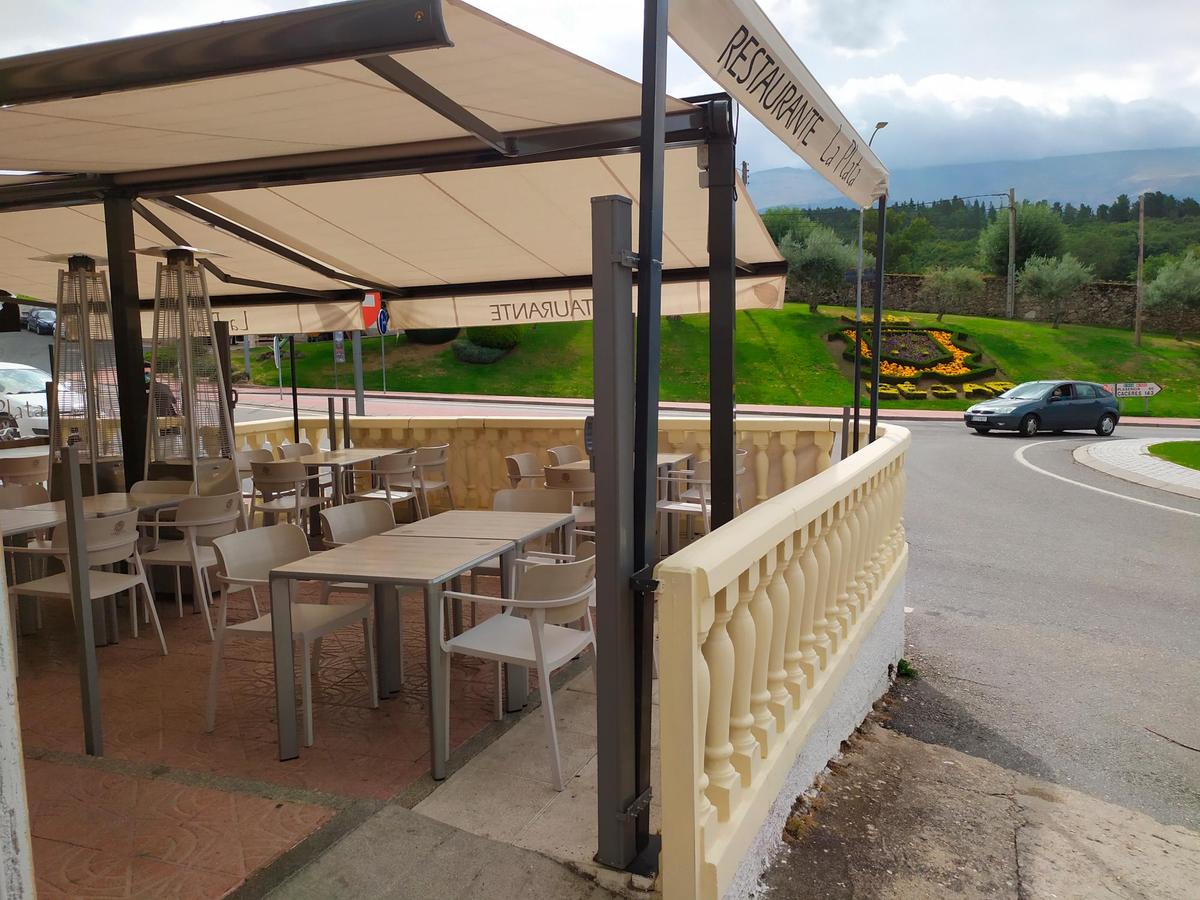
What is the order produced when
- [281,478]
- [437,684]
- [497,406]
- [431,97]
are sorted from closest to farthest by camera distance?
1. [437,684]
2. [431,97]
3. [281,478]
4. [497,406]

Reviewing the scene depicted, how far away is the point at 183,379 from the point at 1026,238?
51.2 m

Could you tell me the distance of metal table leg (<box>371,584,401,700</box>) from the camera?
3.96m

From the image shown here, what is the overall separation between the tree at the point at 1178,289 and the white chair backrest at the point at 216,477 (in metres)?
45.4

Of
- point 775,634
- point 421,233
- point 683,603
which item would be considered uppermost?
point 421,233

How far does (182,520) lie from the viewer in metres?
4.81

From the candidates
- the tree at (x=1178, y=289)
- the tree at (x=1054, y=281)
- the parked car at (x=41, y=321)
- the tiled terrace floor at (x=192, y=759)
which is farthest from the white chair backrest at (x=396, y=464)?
the tree at (x=1178, y=289)

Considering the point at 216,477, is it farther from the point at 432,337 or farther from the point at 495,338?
the point at 432,337

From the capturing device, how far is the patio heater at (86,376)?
5.70 m

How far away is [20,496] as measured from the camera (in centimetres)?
541

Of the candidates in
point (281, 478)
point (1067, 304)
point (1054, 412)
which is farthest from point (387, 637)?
point (1067, 304)

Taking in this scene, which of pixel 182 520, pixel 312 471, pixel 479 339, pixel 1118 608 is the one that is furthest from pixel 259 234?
pixel 479 339

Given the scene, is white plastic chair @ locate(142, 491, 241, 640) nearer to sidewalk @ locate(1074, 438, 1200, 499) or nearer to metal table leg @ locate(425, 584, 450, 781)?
metal table leg @ locate(425, 584, 450, 781)

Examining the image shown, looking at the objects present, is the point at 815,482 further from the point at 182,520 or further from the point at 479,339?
the point at 479,339

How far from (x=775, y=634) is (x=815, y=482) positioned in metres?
0.80
